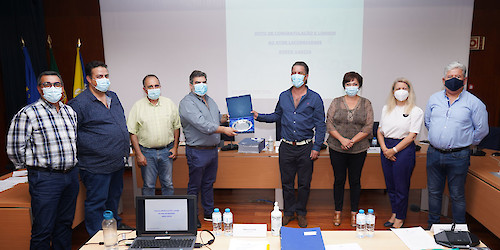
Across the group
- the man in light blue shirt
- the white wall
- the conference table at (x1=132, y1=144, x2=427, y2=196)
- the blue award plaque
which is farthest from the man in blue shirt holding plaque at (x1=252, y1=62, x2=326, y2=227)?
the white wall

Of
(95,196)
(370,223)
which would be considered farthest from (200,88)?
(370,223)

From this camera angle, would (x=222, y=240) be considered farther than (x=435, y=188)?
No

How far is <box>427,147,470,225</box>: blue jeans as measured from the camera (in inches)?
104

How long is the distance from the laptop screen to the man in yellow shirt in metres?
1.38

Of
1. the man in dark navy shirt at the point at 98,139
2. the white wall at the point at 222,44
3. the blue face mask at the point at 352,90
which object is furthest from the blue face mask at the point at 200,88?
the white wall at the point at 222,44

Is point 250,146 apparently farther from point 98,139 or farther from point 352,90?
point 98,139

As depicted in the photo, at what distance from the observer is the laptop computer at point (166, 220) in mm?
1698

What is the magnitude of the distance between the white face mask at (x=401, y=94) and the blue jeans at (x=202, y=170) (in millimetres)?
1823

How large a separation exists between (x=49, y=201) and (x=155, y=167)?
1.02 meters

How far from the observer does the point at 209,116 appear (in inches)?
121

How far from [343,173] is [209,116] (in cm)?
147

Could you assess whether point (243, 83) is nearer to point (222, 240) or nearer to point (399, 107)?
point (399, 107)

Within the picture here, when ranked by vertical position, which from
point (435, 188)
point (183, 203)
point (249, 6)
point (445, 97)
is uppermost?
point (249, 6)

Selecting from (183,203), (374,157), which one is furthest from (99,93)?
(374,157)
